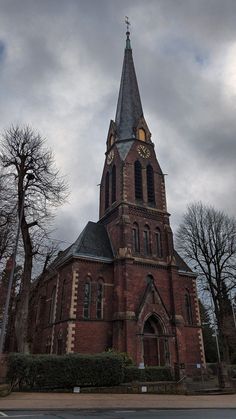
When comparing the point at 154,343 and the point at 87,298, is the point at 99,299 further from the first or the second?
the point at 154,343

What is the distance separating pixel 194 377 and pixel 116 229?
49.9ft


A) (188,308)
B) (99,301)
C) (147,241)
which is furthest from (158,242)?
(99,301)

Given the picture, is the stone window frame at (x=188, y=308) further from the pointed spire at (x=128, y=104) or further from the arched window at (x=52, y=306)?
the pointed spire at (x=128, y=104)

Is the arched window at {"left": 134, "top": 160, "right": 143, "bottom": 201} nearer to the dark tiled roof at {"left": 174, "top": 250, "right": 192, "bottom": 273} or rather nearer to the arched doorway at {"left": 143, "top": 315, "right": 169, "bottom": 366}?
the dark tiled roof at {"left": 174, "top": 250, "right": 192, "bottom": 273}

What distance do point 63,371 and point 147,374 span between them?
24.4 ft

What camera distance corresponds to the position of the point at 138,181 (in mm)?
36969

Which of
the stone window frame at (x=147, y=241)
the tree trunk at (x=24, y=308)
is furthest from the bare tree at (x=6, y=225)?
the stone window frame at (x=147, y=241)

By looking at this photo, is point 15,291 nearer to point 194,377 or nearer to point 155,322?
point 155,322

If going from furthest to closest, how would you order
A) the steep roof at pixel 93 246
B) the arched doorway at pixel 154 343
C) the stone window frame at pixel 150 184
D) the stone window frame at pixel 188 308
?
the stone window frame at pixel 150 184 < the stone window frame at pixel 188 308 < the steep roof at pixel 93 246 < the arched doorway at pixel 154 343

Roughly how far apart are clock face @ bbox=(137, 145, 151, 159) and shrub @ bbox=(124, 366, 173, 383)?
23088mm

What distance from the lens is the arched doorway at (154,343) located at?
94.5 feet

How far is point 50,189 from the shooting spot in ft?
75.8

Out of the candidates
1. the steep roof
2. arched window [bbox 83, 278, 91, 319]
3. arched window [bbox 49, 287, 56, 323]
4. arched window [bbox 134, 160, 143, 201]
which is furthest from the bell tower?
arched window [bbox 49, 287, 56, 323]

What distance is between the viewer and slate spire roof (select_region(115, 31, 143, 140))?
4106 cm
